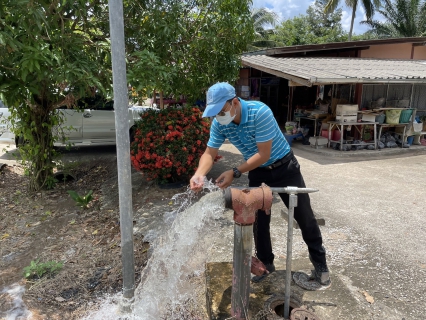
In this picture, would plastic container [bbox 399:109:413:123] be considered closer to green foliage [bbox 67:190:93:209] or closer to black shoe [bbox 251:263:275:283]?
black shoe [bbox 251:263:275:283]

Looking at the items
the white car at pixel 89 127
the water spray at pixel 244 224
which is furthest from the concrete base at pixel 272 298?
the white car at pixel 89 127

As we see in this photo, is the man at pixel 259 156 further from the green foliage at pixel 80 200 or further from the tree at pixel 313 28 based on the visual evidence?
the tree at pixel 313 28

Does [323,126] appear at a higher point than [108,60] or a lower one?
lower

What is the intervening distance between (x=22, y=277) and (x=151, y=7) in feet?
13.1

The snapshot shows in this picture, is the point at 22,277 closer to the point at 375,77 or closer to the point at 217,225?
the point at 217,225

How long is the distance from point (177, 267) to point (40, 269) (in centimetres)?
156

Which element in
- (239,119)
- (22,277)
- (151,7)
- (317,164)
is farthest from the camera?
(317,164)

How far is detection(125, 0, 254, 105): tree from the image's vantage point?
466 cm

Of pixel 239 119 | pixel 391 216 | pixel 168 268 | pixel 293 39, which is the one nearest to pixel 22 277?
pixel 168 268

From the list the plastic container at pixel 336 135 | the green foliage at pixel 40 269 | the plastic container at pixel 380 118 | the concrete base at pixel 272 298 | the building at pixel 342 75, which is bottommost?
the green foliage at pixel 40 269

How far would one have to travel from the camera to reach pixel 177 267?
3.15 m

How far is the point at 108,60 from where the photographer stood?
4.70 m

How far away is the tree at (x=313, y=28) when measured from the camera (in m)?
33.6

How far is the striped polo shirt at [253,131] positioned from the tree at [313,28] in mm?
32737
